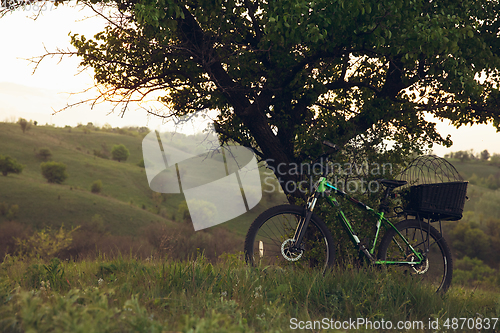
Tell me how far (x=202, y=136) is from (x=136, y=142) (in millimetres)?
74632

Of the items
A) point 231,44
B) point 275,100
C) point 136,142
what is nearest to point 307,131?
point 275,100

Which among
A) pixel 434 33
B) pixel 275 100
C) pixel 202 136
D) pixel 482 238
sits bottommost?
pixel 482 238

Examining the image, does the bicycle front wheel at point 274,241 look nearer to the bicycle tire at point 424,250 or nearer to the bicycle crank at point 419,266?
the bicycle tire at point 424,250

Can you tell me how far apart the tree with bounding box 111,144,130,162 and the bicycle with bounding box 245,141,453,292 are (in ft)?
210

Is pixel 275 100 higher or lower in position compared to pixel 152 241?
higher

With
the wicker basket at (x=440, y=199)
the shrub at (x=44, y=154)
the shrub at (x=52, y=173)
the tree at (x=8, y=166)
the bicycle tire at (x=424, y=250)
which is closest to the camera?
the wicker basket at (x=440, y=199)

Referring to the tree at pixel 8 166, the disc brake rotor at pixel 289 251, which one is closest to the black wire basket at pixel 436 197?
the disc brake rotor at pixel 289 251

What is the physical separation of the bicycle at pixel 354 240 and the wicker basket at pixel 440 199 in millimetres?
238

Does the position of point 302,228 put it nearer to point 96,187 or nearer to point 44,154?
point 96,187

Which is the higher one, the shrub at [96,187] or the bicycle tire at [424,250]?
the bicycle tire at [424,250]

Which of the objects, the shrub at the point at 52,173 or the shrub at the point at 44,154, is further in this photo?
the shrub at the point at 44,154

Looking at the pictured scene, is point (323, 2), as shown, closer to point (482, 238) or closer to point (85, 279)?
point (85, 279)

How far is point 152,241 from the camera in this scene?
34844 millimetres

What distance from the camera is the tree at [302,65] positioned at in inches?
179
